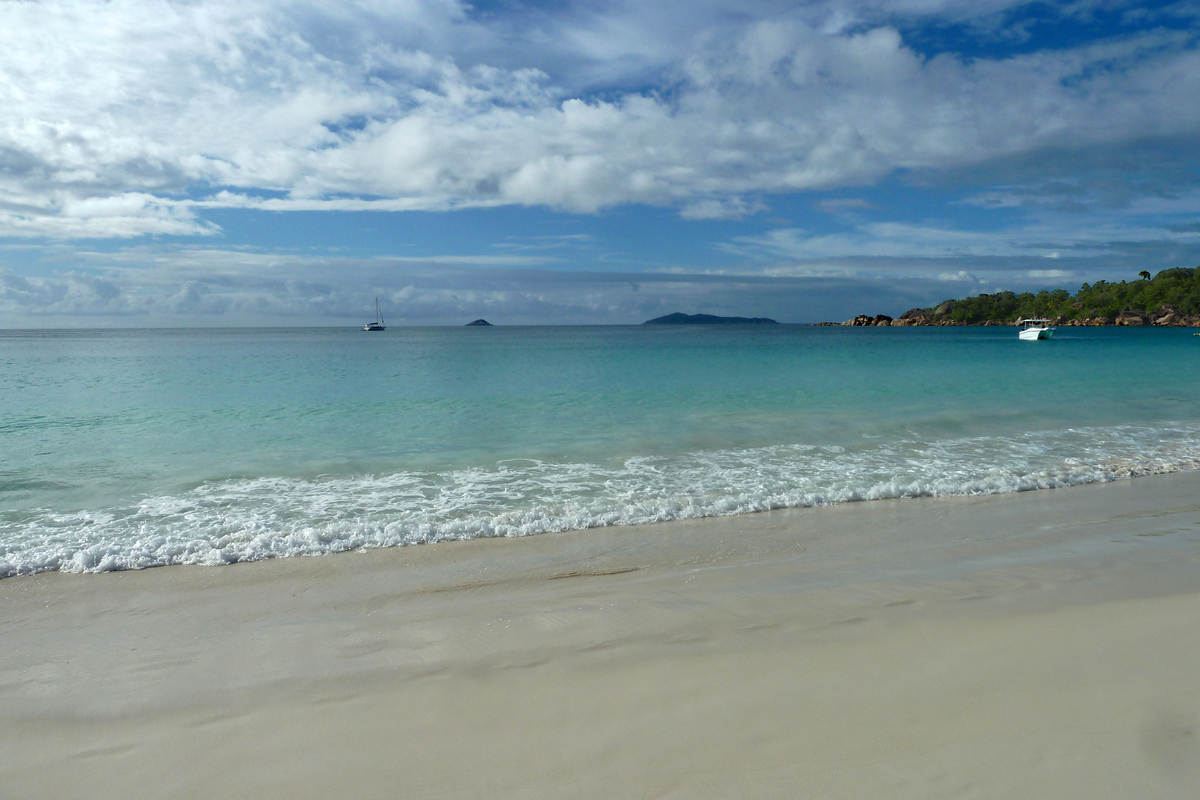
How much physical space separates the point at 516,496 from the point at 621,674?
5.16 meters

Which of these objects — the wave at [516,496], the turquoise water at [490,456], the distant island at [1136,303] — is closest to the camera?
the wave at [516,496]

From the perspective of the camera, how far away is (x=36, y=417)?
1748 cm

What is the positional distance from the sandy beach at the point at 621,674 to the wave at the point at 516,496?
0.59 metres

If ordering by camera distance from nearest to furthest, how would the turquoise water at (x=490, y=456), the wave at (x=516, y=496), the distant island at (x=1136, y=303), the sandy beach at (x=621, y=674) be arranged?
the sandy beach at (x=621, y=674)
the wave at (x=516, y=496)
the turquoise water at (x=490, y=456)
the distant island at (x=1136, y=303)

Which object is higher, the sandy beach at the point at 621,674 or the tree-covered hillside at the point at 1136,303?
the tree-covered hillside at the point at 1136,303

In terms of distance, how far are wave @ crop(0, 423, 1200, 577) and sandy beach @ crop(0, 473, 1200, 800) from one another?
59 cm

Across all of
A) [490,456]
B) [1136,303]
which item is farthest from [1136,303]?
[490,456]

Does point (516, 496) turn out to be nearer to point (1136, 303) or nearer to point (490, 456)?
point (490, 456)

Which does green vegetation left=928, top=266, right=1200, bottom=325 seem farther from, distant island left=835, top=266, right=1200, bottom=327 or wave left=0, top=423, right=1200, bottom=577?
wave left=0, top=423, right=1200, bottom=577

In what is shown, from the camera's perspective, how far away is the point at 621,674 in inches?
167

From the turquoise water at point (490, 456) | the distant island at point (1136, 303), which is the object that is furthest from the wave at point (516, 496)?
the distant island at point (1136, 303)

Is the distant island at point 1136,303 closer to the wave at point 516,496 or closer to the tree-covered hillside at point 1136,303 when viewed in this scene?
the tree-covered hillside at point 1136,303

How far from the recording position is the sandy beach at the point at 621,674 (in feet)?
10.8

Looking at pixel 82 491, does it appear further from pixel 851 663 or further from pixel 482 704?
pixel 851 663
